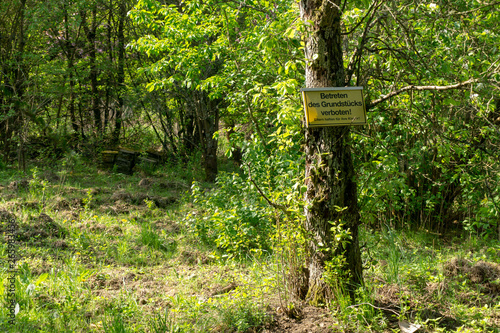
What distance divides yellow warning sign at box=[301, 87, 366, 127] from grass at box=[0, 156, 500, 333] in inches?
38.2

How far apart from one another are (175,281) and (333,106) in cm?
234

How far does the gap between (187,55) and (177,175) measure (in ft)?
13.5

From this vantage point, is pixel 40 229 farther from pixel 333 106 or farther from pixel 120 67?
pixel 120 67

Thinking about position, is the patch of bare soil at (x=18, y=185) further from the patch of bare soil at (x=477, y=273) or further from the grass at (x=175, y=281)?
the patch of bare soil at (x=477, y=273)

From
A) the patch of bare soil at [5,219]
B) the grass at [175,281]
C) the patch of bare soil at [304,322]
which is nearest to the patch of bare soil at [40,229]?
the grass at [175,281]

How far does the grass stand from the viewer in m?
2.94

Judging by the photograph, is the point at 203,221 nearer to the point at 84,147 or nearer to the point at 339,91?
the point at 339,91

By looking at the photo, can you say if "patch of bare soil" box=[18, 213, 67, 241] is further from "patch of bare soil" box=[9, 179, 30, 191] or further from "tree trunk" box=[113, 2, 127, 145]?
"tree trunk" box=[113, 2, 127, 145]

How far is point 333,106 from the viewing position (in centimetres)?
288

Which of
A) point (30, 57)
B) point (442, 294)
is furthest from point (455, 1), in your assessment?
point (30, 57)

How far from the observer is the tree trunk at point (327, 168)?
2.95 m

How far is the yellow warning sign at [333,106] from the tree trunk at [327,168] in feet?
0.30

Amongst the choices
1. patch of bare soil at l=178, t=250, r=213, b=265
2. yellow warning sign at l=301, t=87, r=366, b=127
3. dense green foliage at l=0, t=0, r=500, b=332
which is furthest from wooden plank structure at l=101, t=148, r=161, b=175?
yellow warning sign at l=301, t=87, r=366, b=127

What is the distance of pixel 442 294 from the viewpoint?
132 inches
